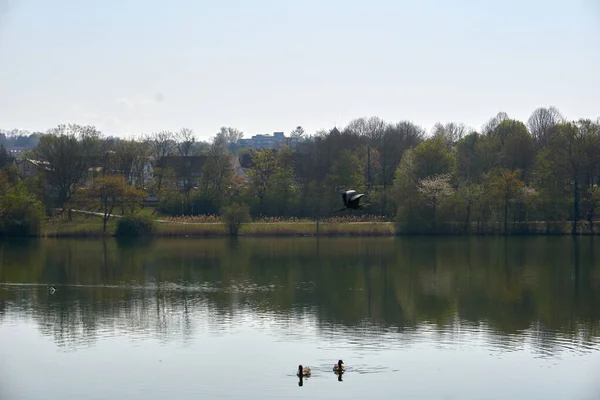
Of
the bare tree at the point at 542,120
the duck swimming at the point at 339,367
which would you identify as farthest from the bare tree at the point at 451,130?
the duck swimming at the point at 339,367

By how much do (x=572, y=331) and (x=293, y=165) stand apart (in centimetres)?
5087

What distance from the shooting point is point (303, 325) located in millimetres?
30344

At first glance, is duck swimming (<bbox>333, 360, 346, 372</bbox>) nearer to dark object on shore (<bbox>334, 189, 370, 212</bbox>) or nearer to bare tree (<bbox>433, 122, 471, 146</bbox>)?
dark object on shore (<bbox>334, 189, 370, 212</bbox>)

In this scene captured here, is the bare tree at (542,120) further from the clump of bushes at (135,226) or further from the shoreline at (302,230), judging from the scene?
the clump of bushes at (135,226)

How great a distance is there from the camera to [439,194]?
66.1 meters

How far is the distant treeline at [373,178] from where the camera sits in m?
66.1

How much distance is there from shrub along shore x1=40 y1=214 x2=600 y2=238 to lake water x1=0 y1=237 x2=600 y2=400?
12.8m

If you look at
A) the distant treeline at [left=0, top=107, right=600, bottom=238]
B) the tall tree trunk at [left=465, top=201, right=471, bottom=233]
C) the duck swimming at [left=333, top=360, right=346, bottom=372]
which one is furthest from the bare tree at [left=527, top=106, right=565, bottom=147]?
the duck swimming at [left=333, top=360, right=346, bottom=372]

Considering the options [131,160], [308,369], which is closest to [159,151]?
[131,160]

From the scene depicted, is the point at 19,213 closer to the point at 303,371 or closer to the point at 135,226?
the point at 135,226

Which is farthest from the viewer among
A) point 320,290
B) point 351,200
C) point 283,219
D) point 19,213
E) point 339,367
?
point 283,219

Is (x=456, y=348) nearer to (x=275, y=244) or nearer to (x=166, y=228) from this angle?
(x=275, y=244)

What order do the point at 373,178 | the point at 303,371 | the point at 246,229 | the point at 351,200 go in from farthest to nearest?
the point at 373,178, the point at 246,229, the point at 303,371, the point at 351,200

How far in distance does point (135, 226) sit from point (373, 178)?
24.5 m
